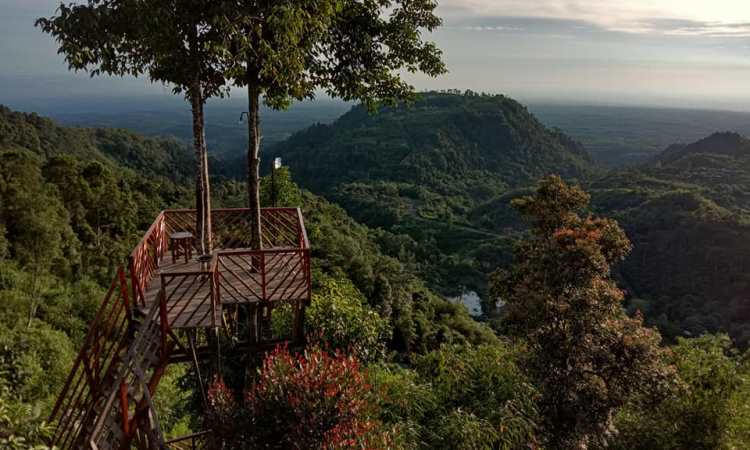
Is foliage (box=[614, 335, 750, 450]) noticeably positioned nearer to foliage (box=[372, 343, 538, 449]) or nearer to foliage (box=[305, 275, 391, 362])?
foliage (box=[372, 343, 538, 449])

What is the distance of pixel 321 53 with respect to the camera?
31.3 feet

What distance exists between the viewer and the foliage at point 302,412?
5.75 meters

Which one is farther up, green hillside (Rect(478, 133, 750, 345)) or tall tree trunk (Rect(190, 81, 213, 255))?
tall tree trunk (Rect(190, 81, 213, 255))

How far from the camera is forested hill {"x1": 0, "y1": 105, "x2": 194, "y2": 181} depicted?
241 feet

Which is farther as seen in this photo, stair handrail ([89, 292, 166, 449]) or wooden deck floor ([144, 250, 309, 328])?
wooden deck floor ([144, 250, 309, 328])

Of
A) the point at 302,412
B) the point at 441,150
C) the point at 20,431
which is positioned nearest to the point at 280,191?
the point at 302,412

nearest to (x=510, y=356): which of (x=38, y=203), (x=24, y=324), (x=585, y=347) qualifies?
(x=585, y=347)

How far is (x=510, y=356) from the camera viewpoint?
10.5 metres

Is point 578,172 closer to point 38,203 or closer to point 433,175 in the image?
point 433,175

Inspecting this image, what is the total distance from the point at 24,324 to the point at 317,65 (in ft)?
51.8

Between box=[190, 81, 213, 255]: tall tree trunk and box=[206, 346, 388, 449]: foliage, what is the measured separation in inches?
150

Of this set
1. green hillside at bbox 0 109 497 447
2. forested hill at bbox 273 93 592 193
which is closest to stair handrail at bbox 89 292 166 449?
green hillside at bbox 0 109 497 447

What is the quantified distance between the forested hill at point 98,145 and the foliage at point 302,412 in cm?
7292

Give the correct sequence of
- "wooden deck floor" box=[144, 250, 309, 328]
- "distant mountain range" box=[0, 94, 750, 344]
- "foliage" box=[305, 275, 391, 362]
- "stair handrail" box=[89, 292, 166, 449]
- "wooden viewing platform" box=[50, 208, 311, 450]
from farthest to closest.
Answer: "distant mountain range" box=[0, 94, 750, 344] < "foliage" box=[305, 275, 391, 362] < "wooden deck floor" box=[144, 250, 309, 328] < "wooden viewing platform" box=[50, 208, 311, 450] < "stair handrail" box=[89, 292, 166, 449]
